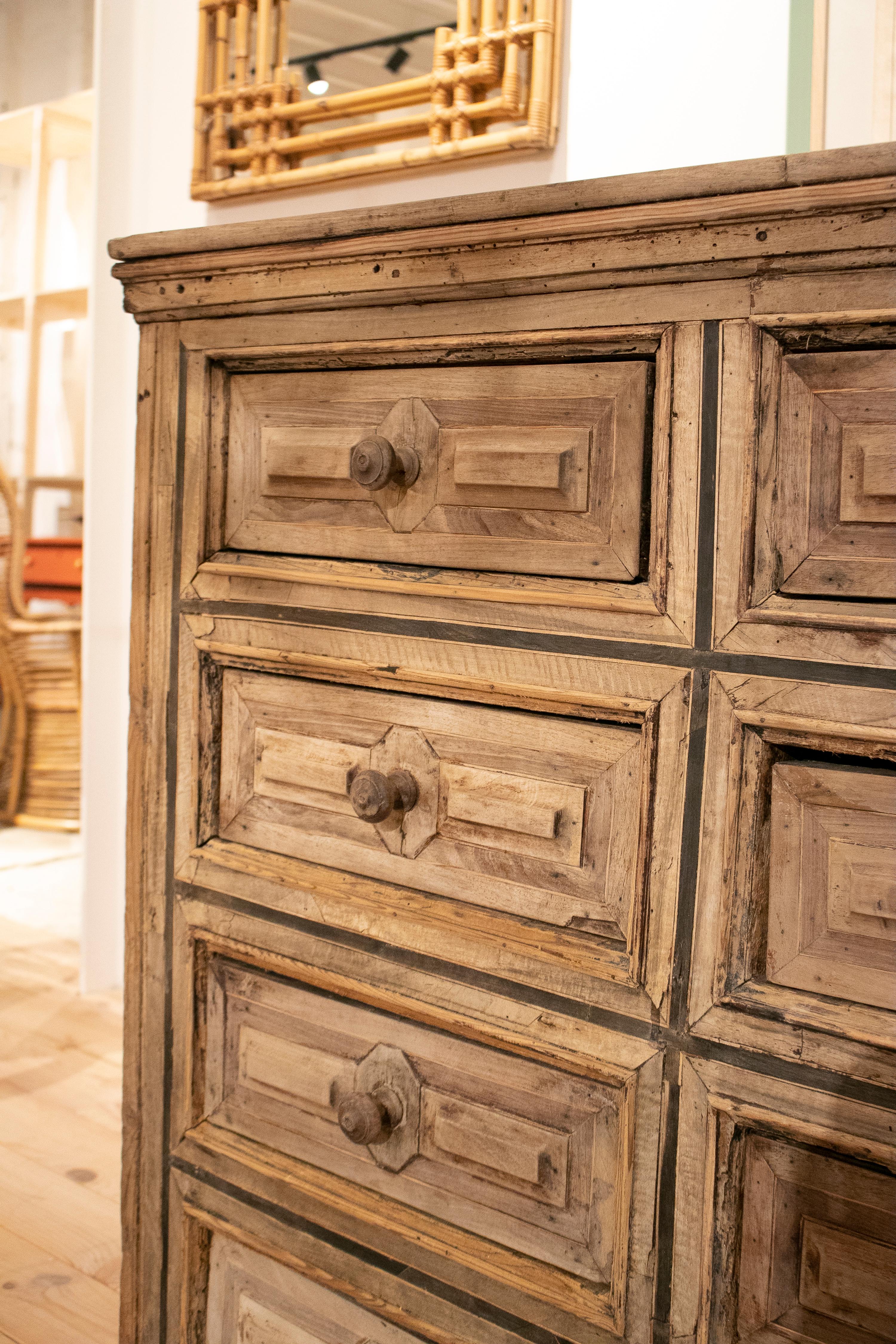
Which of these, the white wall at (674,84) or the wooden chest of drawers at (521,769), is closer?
the wooden chest of drawers at (521,769)

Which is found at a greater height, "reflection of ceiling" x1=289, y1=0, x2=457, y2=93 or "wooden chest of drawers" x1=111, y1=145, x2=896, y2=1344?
"reflection of ceiling" x1=289, y1=0, x2=457, y2=93

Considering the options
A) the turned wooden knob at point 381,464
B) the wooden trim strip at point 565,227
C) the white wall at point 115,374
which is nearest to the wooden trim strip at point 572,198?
the wooden trim strip at point 565,227

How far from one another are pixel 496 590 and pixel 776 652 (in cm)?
18

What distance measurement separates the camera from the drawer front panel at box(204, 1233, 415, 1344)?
0.74 m

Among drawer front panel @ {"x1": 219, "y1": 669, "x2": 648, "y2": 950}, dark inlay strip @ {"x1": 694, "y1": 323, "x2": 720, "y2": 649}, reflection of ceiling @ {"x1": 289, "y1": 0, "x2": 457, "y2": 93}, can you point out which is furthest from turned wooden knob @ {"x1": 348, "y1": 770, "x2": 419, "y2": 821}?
reflection of ceiling @ {"x1": 289, "y1": 0, "x2": 457, "y2": 93}

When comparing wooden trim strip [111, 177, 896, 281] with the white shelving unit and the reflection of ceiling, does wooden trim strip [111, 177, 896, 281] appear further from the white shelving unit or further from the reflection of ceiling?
the white shelving unit

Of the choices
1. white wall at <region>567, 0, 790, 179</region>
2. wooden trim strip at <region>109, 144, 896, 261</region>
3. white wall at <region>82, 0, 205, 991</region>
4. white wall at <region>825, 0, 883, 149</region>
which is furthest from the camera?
white wall at <region>82, 0, 205, 991</region>

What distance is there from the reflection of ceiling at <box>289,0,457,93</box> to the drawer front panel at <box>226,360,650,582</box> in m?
0.92

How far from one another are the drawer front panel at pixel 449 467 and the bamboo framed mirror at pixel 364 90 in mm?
842

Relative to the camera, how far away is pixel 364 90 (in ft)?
4.93

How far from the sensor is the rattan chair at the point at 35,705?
3186 millimetres

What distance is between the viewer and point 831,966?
571 millimetres

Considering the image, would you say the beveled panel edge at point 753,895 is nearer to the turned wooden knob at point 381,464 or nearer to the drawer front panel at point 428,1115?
the drawer front panel at point 428,1115

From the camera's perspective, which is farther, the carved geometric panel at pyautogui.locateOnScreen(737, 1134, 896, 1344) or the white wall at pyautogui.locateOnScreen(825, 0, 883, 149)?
the white wall at pyautogui.locateOnScreen(825, 0, 883, 149)
